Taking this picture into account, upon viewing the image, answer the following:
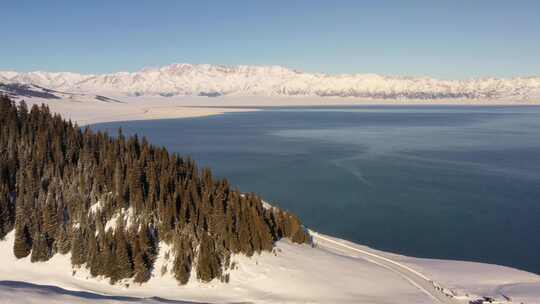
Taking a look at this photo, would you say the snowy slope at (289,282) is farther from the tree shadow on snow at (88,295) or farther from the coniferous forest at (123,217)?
the coniferous forest at (123,217)

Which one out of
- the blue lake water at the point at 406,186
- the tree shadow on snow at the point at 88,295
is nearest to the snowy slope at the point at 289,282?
the tree shadow on snow at the point at 88,295

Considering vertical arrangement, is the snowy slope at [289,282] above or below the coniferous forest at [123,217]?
below

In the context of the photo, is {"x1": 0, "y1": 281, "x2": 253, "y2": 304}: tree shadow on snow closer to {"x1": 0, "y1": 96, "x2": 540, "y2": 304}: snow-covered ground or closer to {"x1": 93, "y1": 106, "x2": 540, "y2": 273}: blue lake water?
{"x1": 0, "y1": 96, "x2": 540, "y2": 304}: snow-covered ground

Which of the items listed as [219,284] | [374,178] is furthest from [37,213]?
[374,178]

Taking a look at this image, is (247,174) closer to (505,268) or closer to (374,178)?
(374,178)

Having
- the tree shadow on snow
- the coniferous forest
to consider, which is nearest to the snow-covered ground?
the tree shadow on snow
